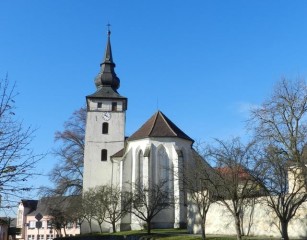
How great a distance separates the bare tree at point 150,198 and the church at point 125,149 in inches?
35.0

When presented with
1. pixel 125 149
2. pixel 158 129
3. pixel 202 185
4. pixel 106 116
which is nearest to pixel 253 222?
pixel 202 185

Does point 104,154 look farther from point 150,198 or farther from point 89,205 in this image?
point 150,198

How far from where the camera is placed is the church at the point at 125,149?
4312cm

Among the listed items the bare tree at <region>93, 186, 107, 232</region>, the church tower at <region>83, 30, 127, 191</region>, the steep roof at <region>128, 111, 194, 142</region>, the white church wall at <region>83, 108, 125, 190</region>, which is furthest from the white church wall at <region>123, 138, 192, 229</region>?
the church tower at <region>83, 30, 127, 191</region>

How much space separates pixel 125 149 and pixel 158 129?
5502mm

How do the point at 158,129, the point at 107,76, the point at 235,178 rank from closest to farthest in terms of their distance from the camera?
the point at 235,178, the point at 158,129, the point at 107,76

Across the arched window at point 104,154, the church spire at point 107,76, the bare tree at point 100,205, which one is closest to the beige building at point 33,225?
the arched window at point 104,154

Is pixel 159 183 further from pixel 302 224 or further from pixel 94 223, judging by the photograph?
pixel 302 224

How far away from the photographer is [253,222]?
29.8 meters

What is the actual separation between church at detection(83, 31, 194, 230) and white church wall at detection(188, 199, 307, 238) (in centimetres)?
720

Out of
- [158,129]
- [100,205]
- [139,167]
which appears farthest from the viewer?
[158,129]

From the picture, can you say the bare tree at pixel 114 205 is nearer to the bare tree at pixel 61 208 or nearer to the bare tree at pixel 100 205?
the bare tree at pixel 100 205

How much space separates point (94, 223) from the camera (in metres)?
47.9

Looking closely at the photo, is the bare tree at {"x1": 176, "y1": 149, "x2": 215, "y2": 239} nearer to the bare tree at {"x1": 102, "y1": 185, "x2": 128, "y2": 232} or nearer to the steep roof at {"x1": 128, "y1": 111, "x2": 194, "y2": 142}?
the bare tree at {"x1": 102, "y1": 185, "x2": 128, "y2": 232}
